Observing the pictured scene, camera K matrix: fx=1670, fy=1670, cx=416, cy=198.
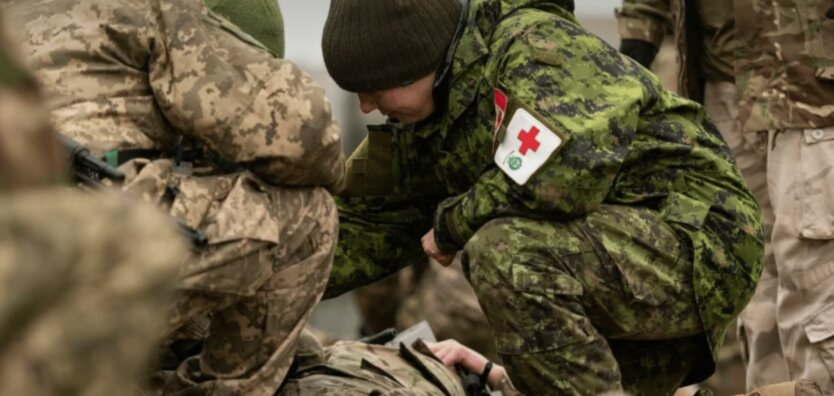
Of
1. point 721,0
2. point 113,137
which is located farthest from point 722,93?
point 113,137

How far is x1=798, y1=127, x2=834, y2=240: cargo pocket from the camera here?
5.51m

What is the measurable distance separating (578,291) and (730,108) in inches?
64.9

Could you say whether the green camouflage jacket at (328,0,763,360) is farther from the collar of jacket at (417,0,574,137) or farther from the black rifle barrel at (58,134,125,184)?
the black rifle barrel at (58,134,125,184)

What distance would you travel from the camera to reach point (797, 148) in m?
5.59

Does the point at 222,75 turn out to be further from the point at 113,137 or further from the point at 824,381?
the point at 824,381

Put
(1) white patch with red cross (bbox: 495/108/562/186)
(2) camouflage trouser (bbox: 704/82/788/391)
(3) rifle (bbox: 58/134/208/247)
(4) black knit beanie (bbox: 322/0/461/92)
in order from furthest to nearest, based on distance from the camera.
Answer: (2) camouflage trouser (bbox: 704/82/788/391)
(4) black knit beanie (bbox: 322/0/461/92)
(1) white patch with red cross (bbox: 495/108/562/186)
(3) rifle (bbox: 58/134/208/247)

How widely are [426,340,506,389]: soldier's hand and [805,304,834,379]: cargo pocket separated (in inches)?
46.5

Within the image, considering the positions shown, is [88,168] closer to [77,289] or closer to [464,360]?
[464,360]

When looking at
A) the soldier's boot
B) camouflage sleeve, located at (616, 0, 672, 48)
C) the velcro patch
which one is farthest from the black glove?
the soldier's boot

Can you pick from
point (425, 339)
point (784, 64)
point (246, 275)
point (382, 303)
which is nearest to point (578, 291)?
point (425, 339)

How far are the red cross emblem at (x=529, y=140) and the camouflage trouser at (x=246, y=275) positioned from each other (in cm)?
57

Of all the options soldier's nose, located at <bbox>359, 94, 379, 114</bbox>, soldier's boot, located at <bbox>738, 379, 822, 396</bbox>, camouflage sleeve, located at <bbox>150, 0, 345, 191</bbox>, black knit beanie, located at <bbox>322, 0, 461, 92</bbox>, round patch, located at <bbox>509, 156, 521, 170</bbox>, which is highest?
camouflage sleeve, located at <bbox>150, 0, 345, 191</bbox>

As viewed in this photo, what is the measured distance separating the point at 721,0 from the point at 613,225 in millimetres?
1550

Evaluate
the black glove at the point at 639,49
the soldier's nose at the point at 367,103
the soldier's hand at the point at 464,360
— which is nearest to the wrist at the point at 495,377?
the soldier's hand at the point at 464,360
